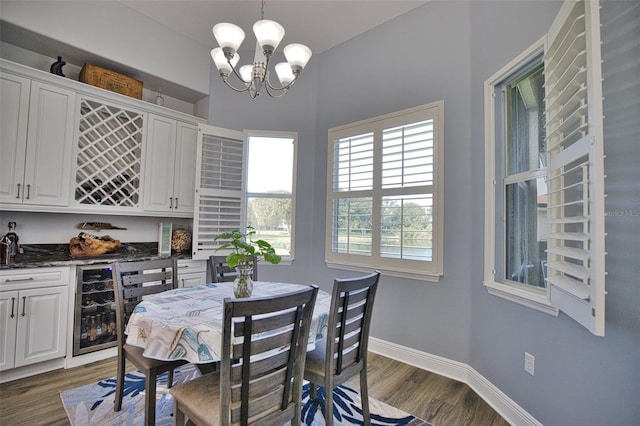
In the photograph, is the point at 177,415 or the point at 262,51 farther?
the point at 262,51

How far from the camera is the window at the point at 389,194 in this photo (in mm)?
2789

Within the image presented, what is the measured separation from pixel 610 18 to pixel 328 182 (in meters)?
2.57

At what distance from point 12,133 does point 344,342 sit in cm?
303

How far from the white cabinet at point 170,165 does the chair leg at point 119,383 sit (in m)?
1.76

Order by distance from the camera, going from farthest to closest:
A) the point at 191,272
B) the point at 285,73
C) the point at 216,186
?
1. the point at 216,186
2. the point at 191,272
3. the point at 285,73

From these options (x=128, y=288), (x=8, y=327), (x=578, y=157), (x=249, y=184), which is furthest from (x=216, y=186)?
(x=578, y=157)

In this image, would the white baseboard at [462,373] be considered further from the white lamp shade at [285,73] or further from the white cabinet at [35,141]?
the white cabinet at [35,141]

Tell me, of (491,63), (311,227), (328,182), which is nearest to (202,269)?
(311,227)

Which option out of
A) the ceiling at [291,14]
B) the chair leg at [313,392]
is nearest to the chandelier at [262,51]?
the ceiling at [291,14]

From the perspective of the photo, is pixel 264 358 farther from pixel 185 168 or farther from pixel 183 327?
pixel 185 168

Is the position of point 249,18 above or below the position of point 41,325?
above

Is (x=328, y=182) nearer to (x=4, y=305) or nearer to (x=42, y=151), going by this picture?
(x=42, y=151)

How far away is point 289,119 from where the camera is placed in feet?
12.5

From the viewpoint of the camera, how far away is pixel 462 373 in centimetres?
253
